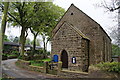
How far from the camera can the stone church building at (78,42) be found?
15.1 meters

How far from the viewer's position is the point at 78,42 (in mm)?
15117

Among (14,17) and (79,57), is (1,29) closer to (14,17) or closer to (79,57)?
(79,57)

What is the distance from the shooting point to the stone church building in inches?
596

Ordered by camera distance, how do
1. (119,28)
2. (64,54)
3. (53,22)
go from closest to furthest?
1. (119,28)
2. (64,54)
3. (53,22)

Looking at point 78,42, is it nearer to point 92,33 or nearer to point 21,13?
point 92,33

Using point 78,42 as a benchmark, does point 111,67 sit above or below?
below

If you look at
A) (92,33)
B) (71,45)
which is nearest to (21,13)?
(71,45)

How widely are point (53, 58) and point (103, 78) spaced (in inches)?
355

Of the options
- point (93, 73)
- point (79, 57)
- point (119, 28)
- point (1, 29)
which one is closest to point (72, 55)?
point (79, 57)

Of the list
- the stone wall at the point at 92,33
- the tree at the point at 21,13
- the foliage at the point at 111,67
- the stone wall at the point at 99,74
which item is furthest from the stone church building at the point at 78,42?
the tree at the point at 21,13

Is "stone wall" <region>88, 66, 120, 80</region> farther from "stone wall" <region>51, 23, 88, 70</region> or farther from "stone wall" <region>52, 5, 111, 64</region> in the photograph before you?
"stone wall" <region>52, 5, 111, 64</region>

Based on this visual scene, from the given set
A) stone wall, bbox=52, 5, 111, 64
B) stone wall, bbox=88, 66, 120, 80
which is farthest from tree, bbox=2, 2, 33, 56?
stone wall, bbox=88, 66, 120, 80

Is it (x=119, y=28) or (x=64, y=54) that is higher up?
(x=119, y=28)

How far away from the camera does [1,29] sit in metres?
9.80
